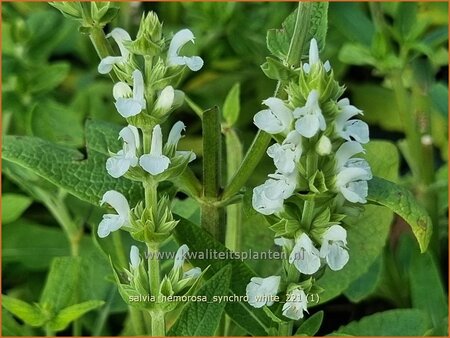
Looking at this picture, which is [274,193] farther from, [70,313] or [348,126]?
[70,313]

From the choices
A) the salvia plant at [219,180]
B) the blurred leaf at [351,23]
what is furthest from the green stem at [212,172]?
the blurred leaf at [351,23]

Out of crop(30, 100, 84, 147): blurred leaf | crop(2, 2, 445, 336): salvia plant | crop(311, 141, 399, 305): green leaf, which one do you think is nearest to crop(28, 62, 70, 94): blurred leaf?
crop(30, 100, 84, 147): blurred leaf

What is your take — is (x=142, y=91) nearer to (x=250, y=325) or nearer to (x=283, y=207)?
(x=283, y=207)

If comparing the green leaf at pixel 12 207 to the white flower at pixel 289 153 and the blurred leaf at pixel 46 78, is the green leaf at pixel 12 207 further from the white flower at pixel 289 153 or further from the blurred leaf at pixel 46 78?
the white flower at pixel 289 153

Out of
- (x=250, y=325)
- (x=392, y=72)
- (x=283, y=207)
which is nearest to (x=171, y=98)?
(x=283, y=207)

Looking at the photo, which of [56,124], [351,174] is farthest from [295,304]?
[56,124]

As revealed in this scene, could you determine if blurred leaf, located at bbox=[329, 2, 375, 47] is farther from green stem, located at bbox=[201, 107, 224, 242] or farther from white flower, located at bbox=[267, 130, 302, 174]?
white flower, located at bbox=[267, 130, 302, 174]
